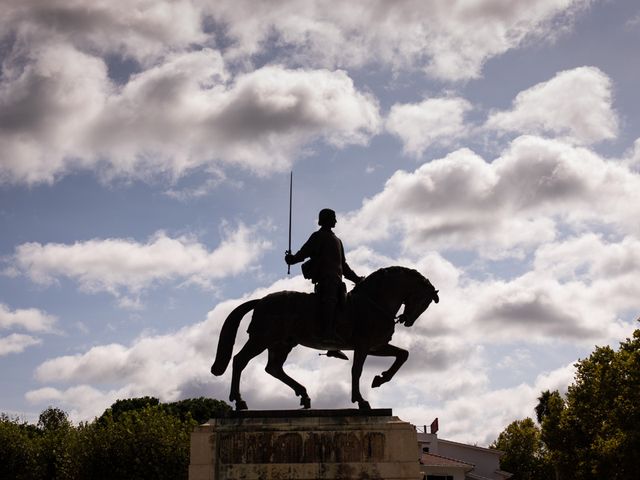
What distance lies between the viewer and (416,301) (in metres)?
17.5

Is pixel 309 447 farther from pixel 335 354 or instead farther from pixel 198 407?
pixel 198 407

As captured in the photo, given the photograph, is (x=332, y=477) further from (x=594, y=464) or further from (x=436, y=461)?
(x=436, y=461)

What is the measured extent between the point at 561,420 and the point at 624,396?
8.42m

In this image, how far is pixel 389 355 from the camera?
57.2 ft

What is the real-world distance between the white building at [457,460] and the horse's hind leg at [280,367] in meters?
41.8

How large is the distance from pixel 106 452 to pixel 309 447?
2821 cm

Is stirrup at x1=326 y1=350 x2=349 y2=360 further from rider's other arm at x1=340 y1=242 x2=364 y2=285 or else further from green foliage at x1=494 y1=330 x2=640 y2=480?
green foliage at x1=494 y1=330 x2=640 y2=480

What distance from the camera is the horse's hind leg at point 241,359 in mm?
16844

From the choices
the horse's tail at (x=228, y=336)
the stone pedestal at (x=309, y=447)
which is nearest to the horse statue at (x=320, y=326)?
the horse's tail at (x=228, y=336)

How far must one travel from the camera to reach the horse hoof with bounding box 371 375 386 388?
17.5 m

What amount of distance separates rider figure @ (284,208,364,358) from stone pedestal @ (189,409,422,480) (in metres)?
1.84

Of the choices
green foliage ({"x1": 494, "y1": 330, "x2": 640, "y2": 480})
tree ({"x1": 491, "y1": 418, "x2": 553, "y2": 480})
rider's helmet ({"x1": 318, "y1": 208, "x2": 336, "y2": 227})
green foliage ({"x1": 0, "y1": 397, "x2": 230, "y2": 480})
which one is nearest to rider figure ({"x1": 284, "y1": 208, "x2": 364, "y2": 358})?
rider's helmet ({"x1": 318, "y1": 208, "x2": 336, "y2": 227})

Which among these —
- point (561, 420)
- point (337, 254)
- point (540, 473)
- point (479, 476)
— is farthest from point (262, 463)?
point (540, 473)

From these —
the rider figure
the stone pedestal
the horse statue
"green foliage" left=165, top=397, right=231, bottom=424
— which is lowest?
the stone pedestal
